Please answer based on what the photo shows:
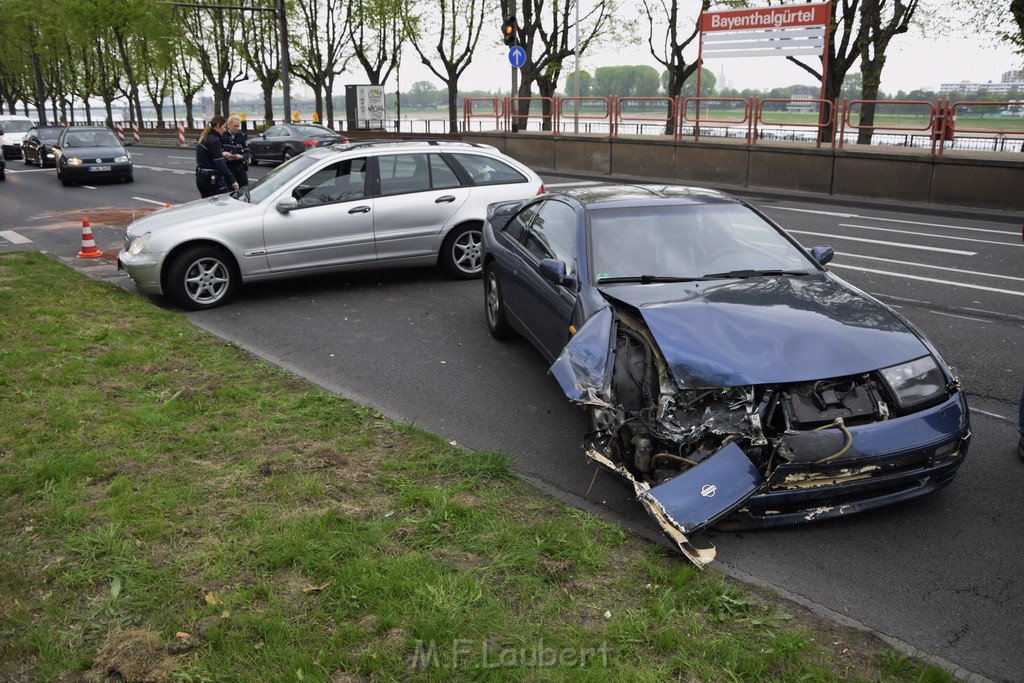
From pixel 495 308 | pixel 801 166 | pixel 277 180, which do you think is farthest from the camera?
pixel 801 166

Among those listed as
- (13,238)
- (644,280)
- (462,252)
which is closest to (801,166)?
(462,252)

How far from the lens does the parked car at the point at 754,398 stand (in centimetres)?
395

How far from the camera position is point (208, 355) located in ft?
22.7

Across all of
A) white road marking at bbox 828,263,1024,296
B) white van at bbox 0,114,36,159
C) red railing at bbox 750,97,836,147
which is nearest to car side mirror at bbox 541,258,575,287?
white road marking at bbox 828,263,1024,296

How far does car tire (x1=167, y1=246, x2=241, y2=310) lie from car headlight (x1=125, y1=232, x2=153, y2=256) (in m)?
0.35

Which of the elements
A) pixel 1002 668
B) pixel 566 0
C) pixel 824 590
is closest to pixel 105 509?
pixel 824 590

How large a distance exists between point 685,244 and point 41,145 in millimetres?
31286

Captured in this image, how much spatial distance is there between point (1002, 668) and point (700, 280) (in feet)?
8.99

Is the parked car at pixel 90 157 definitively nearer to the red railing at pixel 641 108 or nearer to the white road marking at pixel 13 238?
the white road marking at pixel 13 238

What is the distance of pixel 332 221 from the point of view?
9031mm

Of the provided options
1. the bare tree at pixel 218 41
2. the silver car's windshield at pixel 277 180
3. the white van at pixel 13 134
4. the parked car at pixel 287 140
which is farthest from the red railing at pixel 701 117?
the bare tree at pixel 218 41

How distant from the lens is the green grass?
10.4ft

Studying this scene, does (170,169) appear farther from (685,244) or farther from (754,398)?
(754,398)

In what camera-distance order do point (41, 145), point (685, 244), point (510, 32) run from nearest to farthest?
1. point (685, 244)
2. point (510, 32)
3. point (41, 145)
